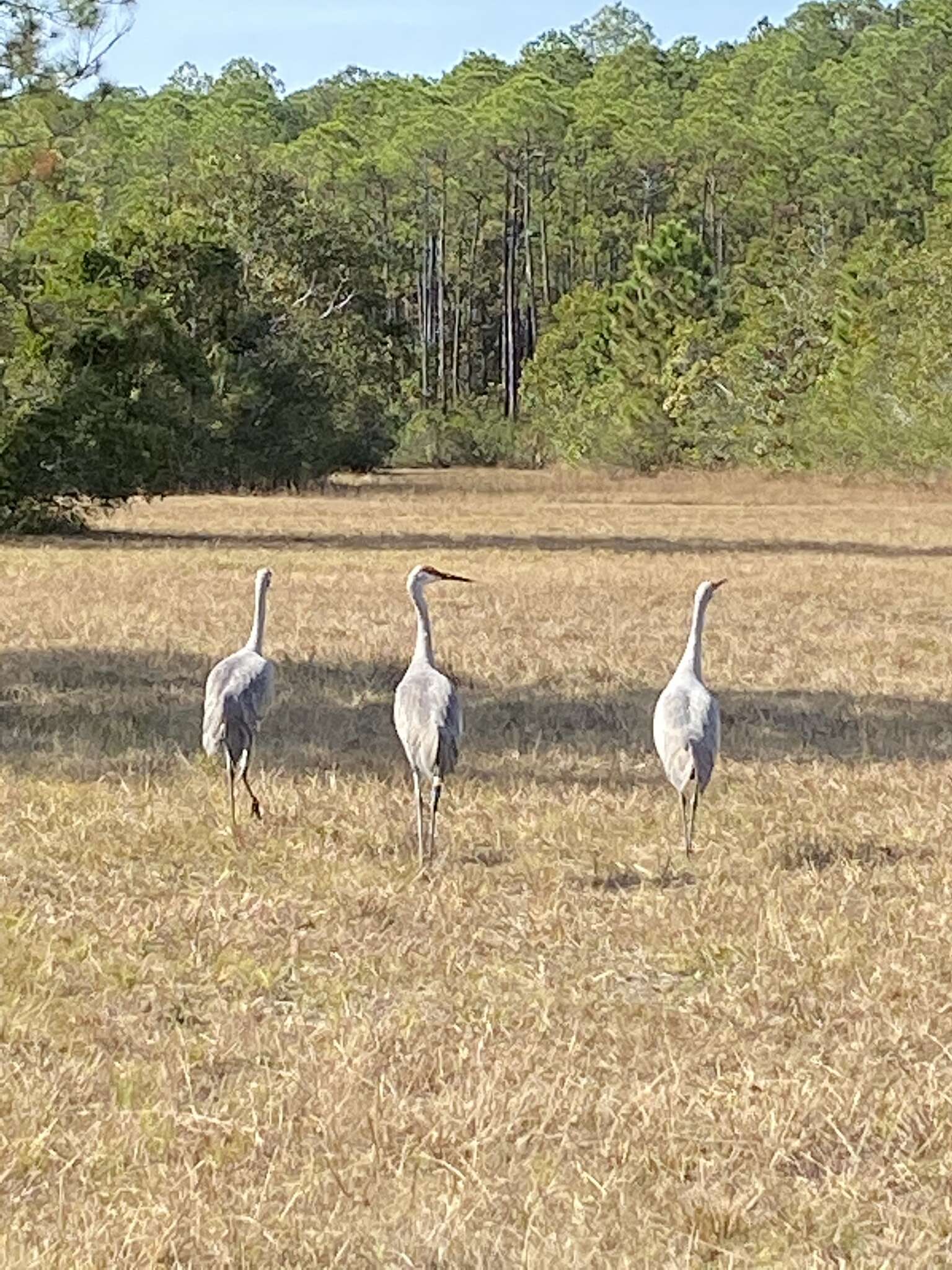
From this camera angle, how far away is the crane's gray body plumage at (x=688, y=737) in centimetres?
965

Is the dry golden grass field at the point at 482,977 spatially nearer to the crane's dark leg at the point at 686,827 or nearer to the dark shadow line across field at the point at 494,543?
the crane's dark leg at the point at 686,827

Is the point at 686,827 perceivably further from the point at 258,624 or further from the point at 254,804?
the point at 258,624

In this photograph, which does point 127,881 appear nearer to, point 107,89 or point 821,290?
point 107,89

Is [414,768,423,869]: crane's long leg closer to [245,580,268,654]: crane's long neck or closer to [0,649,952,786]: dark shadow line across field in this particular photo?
[245,580,268,654]: crane's long neck

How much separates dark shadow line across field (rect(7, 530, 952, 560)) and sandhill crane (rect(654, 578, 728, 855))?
68.6 feet

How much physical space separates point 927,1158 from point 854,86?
9615 centimetres

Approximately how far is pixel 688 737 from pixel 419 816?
1.15 meters

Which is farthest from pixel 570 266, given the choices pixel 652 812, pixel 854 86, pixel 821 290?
pixel 652 812

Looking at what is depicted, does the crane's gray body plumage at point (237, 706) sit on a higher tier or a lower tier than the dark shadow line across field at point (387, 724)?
higher

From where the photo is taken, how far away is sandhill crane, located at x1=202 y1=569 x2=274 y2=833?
10.4 meters

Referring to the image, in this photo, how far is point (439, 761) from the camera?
378 inches

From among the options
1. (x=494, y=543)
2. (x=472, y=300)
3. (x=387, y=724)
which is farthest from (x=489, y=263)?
(x=387, y=724)

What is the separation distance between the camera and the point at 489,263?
99.8 m

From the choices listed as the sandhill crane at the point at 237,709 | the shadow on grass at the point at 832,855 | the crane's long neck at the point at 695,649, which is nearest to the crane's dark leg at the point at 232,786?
the sandhill crane at the point at 237,709
